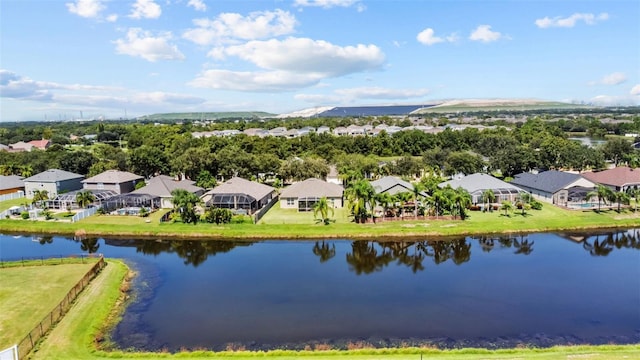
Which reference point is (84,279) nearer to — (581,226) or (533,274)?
(533,274)

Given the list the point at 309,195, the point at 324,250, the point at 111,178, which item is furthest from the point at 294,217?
the point at 111,178

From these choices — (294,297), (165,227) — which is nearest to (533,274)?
(294,297)

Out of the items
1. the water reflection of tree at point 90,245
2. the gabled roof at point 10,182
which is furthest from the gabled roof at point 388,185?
the gabled roof at point 10,182

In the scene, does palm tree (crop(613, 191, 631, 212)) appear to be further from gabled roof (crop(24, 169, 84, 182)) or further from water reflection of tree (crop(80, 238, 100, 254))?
gabled roof (crop(24, 169, 84, 182))

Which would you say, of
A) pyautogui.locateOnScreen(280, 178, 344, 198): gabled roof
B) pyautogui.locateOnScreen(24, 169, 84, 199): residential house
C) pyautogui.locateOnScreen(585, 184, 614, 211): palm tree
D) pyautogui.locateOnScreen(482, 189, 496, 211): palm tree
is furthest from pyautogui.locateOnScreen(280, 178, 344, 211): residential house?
→ pyautogui.locateOnScreen(24, 169, 84, 199): residential house

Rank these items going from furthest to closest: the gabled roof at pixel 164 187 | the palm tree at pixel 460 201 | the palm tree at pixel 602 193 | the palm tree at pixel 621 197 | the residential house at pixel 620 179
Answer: the residential house at pixel 620 179, the gabled roof at pixel 164 187, the palm tree at pixel 602 193, the palm tree at pixel 621 197, the palm tree at pixel 460 201

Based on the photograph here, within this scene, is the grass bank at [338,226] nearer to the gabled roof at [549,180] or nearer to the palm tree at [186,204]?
the palm tree at [186,204]
